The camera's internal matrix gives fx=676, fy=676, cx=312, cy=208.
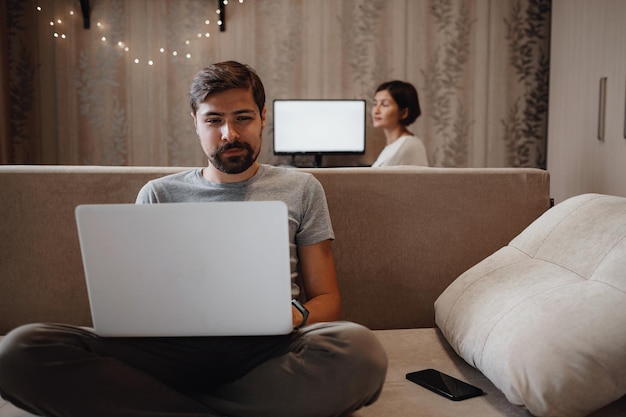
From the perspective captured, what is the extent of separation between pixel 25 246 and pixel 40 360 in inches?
26.0

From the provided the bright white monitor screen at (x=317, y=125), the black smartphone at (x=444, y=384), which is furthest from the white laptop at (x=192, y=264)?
the bright white monitor screen at (x=317, y=125)

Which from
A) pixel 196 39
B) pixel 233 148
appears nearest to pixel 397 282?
pixel 233 148

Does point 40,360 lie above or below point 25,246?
below

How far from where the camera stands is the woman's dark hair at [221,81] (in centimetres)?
176

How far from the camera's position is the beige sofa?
6.02 feet

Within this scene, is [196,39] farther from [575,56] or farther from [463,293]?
[463,293]

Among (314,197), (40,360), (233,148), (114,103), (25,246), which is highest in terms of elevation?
(114,103)

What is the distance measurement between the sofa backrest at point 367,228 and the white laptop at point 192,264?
0.65m

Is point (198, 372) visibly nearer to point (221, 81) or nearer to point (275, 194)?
point (275, 194)

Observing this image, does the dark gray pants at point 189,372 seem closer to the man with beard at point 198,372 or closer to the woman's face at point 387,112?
the man with beard at point 198,372

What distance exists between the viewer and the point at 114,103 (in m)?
4.38

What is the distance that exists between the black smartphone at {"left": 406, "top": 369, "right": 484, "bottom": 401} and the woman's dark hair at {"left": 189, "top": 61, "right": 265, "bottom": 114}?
2.67 feet

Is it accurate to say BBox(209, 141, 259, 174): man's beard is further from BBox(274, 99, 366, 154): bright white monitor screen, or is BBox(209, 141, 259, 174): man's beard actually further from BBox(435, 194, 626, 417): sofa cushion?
BBox(274, 99, 366, 154): bright white monitor screen

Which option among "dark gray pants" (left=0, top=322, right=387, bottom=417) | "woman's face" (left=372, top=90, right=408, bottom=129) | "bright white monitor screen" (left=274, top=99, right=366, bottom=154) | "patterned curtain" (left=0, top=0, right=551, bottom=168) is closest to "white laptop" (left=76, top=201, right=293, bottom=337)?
"dark gray pants" (left=0, top=322, right=387, bottom=417)
